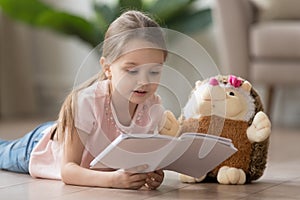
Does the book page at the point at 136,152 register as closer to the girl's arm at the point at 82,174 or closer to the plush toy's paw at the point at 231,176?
the girl's arm at the point at 82,174

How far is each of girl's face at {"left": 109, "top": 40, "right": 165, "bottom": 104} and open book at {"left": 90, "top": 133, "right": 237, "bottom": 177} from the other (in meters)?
0.13

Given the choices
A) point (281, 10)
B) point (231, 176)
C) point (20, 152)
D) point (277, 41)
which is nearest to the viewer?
point (231, 176)

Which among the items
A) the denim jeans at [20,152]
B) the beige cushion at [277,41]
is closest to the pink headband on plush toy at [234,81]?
the denim jeans at [20,152]

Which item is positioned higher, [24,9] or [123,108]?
[24,9]

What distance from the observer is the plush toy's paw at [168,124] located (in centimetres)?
172

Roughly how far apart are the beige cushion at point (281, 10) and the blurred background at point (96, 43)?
2 centimetres

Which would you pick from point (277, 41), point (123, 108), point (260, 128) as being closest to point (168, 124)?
point (123, 108)

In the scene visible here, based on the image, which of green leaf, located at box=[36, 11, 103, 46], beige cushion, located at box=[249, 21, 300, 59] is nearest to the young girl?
beige cushion, located at box=[249, 21, 300, 59]

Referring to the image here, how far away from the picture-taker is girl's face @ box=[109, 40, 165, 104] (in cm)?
159

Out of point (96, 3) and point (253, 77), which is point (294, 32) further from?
point (96, 3)

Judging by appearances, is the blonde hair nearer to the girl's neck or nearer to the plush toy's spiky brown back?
the girl's neck

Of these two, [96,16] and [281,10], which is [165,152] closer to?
[281,10]

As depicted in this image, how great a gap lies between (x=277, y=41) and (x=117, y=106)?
1.78 meters

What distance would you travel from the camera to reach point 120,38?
1616 millimetres
